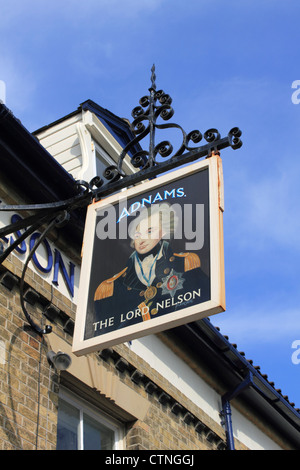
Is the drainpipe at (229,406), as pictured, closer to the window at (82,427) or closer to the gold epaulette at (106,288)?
the window at (82,427)

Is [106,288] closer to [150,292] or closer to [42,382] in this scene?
[150,292]

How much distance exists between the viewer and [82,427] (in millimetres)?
8898

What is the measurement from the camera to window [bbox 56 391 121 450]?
855cm

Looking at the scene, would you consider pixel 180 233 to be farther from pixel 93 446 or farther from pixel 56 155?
pixel 56 155

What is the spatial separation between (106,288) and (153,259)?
0.51 meters

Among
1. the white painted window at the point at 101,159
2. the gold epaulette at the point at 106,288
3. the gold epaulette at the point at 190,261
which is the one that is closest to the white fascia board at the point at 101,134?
the white painted window at the point at 101,159

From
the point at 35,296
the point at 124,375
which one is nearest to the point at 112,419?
the point at 124,375

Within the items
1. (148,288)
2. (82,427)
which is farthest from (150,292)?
(82,427)

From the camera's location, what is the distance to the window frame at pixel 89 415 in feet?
29.0

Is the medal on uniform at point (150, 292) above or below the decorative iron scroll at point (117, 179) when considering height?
below

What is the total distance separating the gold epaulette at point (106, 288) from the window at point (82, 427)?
2.08 meters

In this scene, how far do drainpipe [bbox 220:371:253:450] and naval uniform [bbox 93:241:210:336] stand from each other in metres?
5.44

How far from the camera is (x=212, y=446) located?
11.4 m
